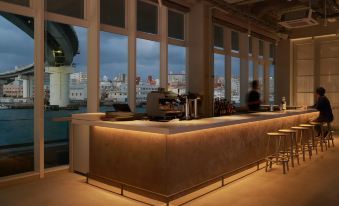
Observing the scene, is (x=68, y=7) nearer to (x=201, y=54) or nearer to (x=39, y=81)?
(x=39, y=81)

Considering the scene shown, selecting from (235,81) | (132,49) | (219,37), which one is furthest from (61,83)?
(235,81)

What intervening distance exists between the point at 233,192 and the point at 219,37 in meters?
5.44

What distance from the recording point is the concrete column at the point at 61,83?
236 inches

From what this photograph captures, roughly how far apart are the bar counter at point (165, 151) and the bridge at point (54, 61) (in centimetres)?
131

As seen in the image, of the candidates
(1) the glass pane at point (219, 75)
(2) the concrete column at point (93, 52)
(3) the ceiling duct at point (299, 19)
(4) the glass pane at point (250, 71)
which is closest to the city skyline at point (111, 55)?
(2) the concrete column at point (93, 52)

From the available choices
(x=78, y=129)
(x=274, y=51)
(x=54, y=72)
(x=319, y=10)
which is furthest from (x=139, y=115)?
(x=274, y=51)

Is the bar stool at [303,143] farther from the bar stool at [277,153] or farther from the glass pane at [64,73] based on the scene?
the glass pane at [64,73]

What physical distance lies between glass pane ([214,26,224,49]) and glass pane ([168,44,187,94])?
1.37 m

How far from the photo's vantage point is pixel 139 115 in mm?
4266

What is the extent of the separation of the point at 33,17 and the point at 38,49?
48cm

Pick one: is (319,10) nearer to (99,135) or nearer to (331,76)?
(331,76)

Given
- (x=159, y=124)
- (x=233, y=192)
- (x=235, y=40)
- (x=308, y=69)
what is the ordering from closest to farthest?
(x=159, y=124)
(x=233, y=192)
(x=235, y=40)
(x=308, y=69)

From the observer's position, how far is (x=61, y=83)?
654 cm

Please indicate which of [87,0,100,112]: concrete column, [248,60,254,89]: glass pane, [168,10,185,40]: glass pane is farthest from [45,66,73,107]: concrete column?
[248,60,254,89]: glass pane
